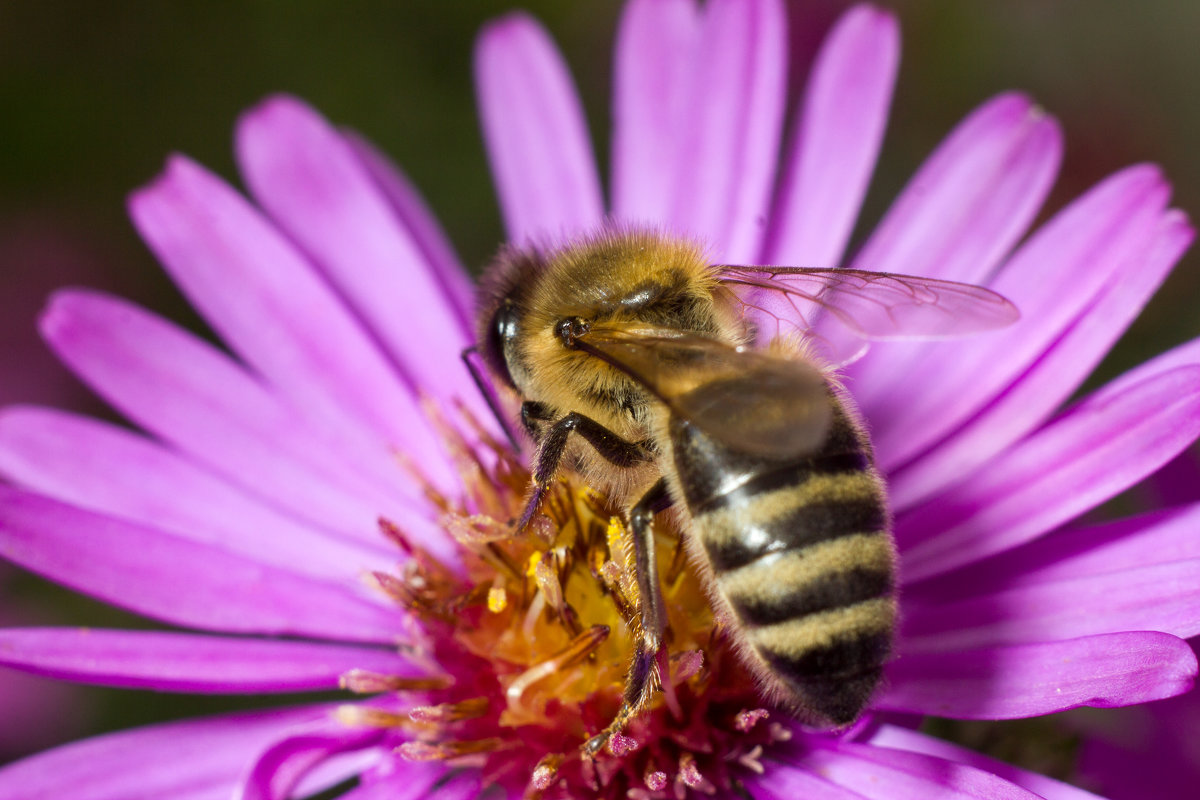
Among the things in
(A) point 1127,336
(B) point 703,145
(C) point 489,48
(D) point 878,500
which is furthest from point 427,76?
(D) point 878,500

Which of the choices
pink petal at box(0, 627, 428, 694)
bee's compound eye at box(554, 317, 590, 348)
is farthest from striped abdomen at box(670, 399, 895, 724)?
pink petal at box(0, 627, 428, 694)

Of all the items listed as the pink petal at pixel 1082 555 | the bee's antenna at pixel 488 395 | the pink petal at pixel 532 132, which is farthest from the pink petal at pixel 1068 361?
the pink petal at pixel 532 132

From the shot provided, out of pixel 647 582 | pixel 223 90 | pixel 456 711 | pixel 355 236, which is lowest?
pixel 647 582

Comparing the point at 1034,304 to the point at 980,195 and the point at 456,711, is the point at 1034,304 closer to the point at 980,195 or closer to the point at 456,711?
the point at 980,195

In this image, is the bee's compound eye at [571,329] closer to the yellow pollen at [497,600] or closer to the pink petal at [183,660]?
the yellow pollen at [497,600]

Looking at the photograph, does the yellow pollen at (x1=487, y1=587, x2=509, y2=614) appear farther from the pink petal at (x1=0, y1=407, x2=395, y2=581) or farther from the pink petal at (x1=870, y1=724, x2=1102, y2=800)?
the pink petal at (x1=870, y1=724, x2=1102, y2=800)

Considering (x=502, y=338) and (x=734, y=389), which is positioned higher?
(x=502, y=338)

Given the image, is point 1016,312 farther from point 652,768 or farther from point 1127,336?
point 1127,336

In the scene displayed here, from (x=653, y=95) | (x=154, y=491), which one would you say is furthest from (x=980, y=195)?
(x=154, y=491)
